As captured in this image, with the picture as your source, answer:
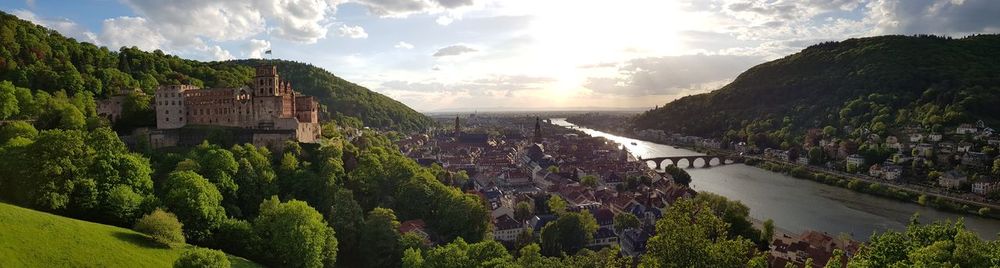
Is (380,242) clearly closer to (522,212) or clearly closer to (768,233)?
(522,212)

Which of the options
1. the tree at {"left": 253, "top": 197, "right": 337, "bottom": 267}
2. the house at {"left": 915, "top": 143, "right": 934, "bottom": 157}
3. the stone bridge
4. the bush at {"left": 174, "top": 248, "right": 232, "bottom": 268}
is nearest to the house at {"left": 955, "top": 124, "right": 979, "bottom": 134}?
the house at {"left": 915, "top": 143, "right": 934, "bottom": 157}

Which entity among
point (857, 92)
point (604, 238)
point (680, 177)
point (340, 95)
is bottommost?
point (604, 238)

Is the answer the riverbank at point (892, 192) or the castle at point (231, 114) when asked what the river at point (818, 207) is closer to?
the riverbank at point (892, 192)

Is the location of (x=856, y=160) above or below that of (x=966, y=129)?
below

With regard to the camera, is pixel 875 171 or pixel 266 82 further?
pixel 875 171

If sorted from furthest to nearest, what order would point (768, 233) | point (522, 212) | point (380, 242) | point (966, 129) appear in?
point (966, 129) → point (522, 212) → point (768, 233) → point (380, 242)

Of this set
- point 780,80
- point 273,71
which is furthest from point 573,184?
point 780,80

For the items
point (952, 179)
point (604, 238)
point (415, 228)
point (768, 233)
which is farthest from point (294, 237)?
point (952, 179)
